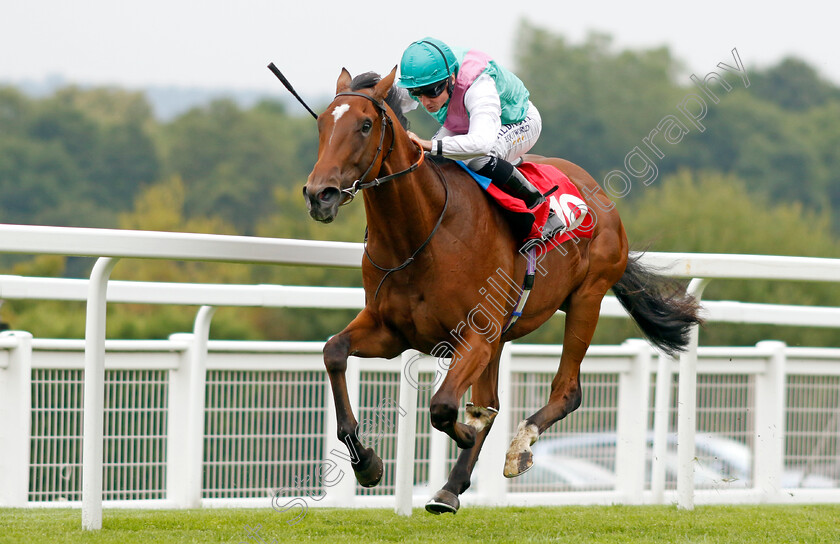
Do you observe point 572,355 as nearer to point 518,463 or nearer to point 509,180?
point 518,463

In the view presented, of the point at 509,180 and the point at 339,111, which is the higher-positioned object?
the point at 339,111

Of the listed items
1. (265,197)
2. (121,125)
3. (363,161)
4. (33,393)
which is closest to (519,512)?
(363,161)

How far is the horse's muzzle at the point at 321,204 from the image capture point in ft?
12.1

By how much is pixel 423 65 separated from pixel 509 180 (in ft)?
2.00

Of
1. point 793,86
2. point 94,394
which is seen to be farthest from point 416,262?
point 793,86

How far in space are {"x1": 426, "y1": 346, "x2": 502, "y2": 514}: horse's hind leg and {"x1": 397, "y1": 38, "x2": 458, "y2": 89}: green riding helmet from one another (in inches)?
49.1

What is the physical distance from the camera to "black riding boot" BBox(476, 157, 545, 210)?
4590 millimetres

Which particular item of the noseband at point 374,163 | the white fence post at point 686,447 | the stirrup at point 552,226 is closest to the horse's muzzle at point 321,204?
the noseband at point 374,163

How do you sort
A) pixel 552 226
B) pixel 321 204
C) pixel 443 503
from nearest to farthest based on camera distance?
pixel 321 204
pixel 443 503
pixel 552 226

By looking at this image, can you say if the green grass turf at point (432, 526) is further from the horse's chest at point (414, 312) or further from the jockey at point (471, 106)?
the jockey at point (471, 106)

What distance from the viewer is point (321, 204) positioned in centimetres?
368

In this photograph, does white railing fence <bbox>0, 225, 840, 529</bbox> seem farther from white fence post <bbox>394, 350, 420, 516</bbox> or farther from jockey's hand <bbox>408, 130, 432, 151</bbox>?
jockey's hand <bbox>408, 130, 432, 151</bbox>

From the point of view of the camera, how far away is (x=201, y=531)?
415 centimetres

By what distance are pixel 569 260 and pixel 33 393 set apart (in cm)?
270
